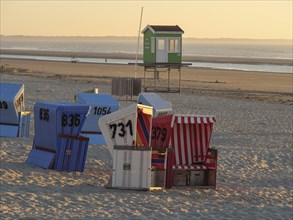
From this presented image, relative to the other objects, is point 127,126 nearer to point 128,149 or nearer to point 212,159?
point 128,149

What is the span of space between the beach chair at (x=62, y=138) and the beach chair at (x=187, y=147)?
1564 millimetres

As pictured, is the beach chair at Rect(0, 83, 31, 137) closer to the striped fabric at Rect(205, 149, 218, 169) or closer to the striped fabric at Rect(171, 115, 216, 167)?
the striped fabric at Rect(171, 115, 216, 167)

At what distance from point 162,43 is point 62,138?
26.5 meters

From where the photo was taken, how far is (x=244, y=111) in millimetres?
30469

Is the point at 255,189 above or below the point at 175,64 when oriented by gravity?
below

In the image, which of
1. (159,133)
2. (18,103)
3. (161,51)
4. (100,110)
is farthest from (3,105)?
(161,51)

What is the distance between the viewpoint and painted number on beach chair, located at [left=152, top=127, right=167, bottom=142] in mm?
14039

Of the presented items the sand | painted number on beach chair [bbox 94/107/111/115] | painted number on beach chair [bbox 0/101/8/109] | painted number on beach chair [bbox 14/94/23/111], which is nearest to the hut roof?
the sand

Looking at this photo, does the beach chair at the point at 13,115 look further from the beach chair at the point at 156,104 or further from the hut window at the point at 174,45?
the hut window at the point at 174,45

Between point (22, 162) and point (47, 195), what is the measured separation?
3.01 meters

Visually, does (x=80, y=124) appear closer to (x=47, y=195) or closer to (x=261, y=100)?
(x=47, y=195)

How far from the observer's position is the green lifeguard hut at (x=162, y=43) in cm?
4006

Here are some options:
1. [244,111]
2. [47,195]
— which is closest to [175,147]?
[47,195]

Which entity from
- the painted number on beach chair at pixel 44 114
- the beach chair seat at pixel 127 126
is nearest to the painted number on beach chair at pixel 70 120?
Result: the painted number on beach chair at pixel 44 114
